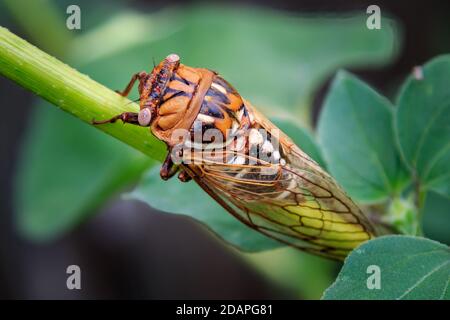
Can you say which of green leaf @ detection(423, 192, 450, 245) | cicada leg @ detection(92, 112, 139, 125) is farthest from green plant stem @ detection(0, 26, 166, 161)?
green leaf @ detection(423, 192, 450, 245)

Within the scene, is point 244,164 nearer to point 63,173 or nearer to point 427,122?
point 427,122

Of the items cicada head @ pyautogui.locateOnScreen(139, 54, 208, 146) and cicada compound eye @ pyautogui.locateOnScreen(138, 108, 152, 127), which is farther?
cicada head @ pyautogui.locateOnScreen(139, 54, 208, 146)

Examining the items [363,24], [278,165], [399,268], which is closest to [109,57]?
[363,24]

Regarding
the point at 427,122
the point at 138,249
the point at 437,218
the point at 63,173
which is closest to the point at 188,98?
the point at 427,122

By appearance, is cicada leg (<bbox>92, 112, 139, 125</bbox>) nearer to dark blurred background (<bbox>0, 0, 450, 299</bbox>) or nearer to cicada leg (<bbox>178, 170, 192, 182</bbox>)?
cicada leg (<bbox>178, 170, 192, 182</bbox>)

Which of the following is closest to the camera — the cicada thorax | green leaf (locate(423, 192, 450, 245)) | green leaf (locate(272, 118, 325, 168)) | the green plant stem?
the green plant stem

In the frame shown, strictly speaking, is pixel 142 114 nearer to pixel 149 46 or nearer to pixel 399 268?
pixel 399 268
